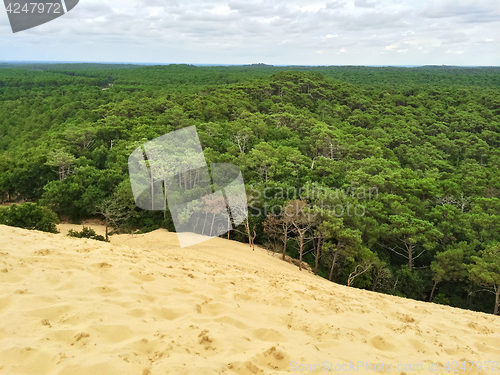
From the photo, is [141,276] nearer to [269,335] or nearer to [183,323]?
[183,323]

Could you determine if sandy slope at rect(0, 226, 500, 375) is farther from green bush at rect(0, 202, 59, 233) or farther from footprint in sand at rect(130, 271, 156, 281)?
green bush at rect(0, 202, 59, 233)

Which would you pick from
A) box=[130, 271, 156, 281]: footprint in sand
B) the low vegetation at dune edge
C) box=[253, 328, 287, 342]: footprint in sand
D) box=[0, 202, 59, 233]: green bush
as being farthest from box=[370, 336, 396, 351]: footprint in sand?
box=[0, 202, 59, 233]: green bush

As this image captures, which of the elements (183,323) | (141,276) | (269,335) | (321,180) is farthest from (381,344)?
(321,180)

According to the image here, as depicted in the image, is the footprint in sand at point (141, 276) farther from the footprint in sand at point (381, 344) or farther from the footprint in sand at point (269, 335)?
the footprint in sand at point (381, 344)

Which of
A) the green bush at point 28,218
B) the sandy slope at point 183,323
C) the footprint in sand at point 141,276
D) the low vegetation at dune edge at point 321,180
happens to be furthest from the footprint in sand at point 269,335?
the green bush at point 28,218

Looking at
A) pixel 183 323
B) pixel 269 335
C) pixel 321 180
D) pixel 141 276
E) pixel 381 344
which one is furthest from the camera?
pixel 321 180

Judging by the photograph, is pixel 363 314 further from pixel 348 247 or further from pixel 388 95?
pixel 388 95

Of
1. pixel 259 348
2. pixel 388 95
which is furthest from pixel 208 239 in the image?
pixel 388 95
